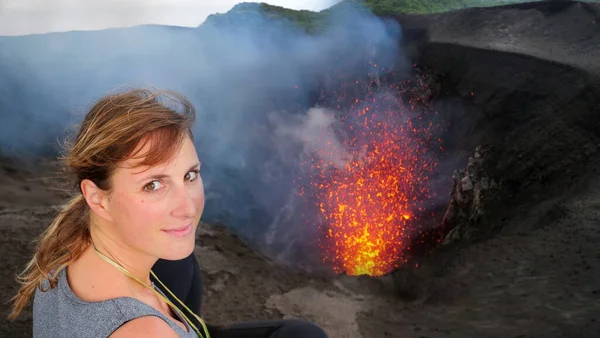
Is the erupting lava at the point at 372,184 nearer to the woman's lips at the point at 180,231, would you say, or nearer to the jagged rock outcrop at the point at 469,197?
the jagged rock outcrop at the point at 469,197

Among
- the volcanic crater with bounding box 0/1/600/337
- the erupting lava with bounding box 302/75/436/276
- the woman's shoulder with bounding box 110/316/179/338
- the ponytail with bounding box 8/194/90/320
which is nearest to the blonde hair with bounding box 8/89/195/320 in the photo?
the ponytail with bounding box 8/194/90/320

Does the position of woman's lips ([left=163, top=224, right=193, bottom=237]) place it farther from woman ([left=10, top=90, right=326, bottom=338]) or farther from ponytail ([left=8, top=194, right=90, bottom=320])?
ponytail ([left=8, top=194, right=90, bottom=320])

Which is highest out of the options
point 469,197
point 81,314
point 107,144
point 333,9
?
point 333,9

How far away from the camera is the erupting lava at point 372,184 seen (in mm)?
13906

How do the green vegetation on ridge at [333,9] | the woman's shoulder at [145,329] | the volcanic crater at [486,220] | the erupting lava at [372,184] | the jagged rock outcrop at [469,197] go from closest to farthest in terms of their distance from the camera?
1. the woman's shoulder at [145,329]
2. the volcanic crater at [486,220]
3. the jagged rock outcrop at [469,197]
4. the erupting lava at [372,184]
5. the green vegetation on ridge at [333,9]

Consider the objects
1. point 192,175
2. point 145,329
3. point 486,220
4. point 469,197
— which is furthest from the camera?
point 469,197

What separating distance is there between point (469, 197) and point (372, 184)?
16.2 feet

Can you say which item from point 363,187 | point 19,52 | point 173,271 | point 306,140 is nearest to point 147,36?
point 19,52

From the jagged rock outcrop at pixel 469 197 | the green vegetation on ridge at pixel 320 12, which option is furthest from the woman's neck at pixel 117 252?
the green vegetation on ridge at pixel 320 12

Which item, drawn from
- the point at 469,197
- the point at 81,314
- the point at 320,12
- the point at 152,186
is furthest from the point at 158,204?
the point at 320,12

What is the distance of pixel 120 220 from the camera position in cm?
172

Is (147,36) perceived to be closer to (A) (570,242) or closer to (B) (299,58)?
(B) (299,58)

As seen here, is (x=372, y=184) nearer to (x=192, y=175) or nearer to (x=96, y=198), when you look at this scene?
(x=192, y=175)

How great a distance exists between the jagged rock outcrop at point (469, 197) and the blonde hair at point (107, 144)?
363 inches
